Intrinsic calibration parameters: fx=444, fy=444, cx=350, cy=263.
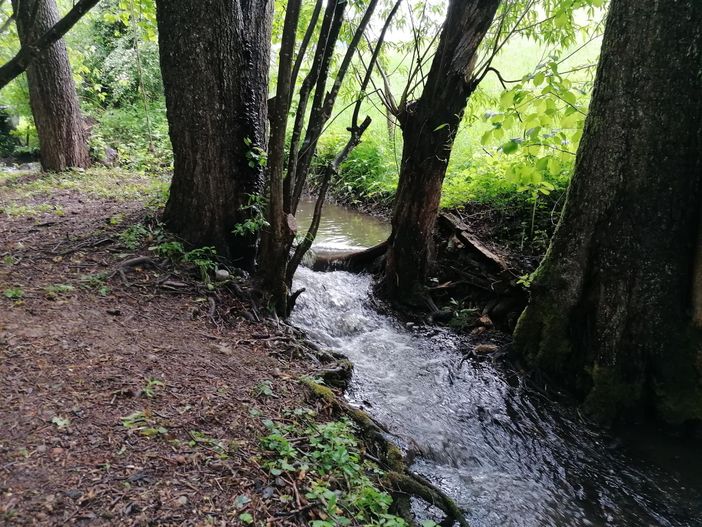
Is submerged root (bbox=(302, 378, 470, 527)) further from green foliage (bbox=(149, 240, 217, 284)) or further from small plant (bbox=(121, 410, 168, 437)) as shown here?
green foliage (bbox=(149, 240, 217, 284))

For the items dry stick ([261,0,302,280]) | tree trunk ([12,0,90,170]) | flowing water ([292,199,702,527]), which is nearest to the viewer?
flowing water ([292,199,702,527])

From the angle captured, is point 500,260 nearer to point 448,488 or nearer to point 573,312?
point 573,312

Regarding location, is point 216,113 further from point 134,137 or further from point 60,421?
point 134,137

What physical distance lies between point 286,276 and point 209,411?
210 centimetres

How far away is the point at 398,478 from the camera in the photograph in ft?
8.95

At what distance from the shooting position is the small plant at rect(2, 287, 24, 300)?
130 inches

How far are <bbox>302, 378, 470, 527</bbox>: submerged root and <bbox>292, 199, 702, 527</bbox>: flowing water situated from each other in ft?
0.79

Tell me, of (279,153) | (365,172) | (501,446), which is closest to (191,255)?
(279,153)

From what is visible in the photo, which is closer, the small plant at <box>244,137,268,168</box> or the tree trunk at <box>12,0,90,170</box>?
the small plant at <box>244,137,268,168</box>

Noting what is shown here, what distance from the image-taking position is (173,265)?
14.3 ft

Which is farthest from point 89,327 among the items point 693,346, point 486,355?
point 693,346

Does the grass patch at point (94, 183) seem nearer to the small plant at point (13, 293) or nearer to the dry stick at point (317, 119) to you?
the dry stick at point (317, 119)

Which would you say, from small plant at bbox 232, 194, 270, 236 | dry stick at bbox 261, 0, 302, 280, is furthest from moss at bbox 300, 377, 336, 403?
small plant at bbox 232, 194, 270, 236

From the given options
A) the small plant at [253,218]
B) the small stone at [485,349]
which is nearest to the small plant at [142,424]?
the small plant at [253,218]
